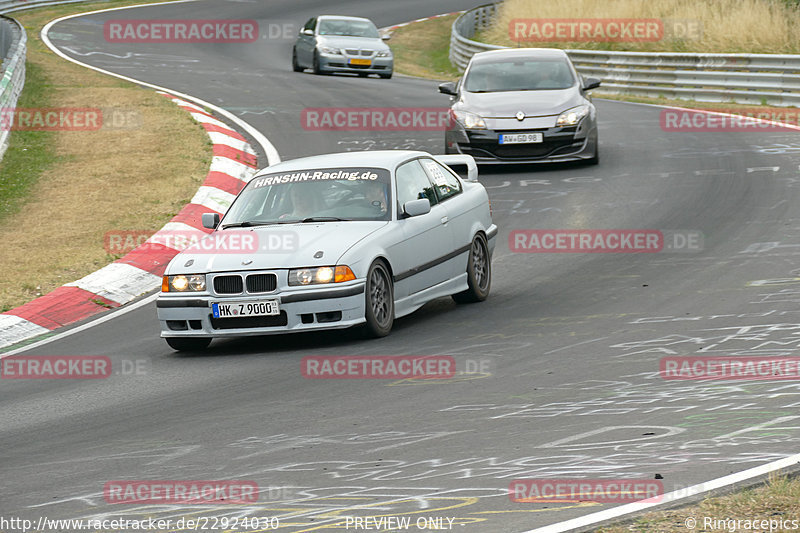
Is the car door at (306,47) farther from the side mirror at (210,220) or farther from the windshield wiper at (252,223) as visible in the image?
the windshield wiper at (252,223)

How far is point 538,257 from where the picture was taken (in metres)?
13.5

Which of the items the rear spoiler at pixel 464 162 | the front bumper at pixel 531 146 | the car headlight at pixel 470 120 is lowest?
the front bumper at pixel 531 146

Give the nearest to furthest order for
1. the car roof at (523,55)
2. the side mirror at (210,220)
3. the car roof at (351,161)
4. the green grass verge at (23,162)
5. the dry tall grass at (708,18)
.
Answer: the side mirror at (210,220) → the car roof at (351,161) → the green grass verge at (23,162) → the car roof at (523,55) → the dry tall grass at (708,18)

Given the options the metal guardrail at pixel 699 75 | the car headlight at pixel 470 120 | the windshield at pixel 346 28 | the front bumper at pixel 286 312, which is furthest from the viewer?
the windshield at pixel 346 28

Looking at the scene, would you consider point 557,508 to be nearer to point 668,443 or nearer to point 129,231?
point 668,443

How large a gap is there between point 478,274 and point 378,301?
1813 millimetres

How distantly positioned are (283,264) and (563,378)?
249 cm

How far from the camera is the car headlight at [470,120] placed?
720 inches

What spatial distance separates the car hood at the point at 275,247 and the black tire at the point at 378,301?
0.94 ft

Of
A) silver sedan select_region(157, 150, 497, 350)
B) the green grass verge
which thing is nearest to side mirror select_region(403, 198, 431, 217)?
silver sedan select_region(157, 150, 497, 350)

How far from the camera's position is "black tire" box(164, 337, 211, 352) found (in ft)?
33.6
